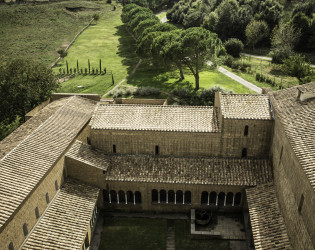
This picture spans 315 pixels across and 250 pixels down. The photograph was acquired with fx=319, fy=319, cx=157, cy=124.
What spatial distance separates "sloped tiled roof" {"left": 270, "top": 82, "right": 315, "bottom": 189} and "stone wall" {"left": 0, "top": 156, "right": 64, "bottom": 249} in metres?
20.9

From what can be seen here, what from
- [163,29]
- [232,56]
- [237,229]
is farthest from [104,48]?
[237,229]

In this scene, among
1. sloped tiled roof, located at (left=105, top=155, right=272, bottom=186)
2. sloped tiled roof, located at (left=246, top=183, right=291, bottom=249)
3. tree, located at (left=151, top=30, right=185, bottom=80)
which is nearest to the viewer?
sloped tiled roof, located at (left=246, top=183, right=291, bottom=249)

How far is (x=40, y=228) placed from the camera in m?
26.9

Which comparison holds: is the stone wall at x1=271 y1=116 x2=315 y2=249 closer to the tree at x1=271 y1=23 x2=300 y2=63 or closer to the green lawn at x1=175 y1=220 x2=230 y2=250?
the green lawn at x1=175 y1=220 x2=230 y2=250

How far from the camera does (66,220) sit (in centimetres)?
2822

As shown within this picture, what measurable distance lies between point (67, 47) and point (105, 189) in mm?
77352

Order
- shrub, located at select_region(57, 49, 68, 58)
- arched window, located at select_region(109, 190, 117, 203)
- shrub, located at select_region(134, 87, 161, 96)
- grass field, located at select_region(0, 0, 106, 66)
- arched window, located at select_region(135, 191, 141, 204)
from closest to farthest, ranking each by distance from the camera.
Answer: arched window, located at select_region(109, 190, 117, 203) → arched window, located at select_region(135, 191, 141, 204) → shrub, located at select_region(134, 87, 161, 96) → shrub, located at select_region(57, 49, 68, 58) → grass field, located at select_region(0, 0, 106, 66)

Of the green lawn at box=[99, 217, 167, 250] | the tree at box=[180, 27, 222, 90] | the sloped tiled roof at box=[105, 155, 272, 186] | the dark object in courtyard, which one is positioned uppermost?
the tree at box=[180, 27, 222, 90]

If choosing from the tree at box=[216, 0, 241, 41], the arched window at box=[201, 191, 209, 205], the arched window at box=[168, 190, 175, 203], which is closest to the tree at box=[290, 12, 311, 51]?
the tree at box=[216, 0, 241, 41]

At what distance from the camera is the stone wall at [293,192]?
2141 cm

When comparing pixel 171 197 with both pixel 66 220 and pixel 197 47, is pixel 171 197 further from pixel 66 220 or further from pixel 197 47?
pixel 197 47

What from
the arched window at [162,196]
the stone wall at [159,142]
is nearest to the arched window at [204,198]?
the arched window at [162,196]

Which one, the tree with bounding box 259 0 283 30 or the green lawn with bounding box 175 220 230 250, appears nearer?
the green lawn with bounding box 175 220 230 250

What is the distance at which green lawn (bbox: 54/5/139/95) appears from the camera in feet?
233
